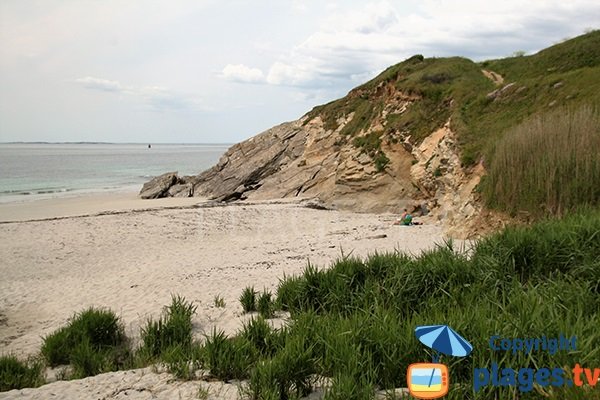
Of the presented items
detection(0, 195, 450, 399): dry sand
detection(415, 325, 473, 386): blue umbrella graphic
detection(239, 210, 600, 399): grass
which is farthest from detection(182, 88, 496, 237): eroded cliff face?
detection(415, 325, 473, 386): blue umbrella graphic

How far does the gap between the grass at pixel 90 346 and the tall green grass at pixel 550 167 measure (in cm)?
862

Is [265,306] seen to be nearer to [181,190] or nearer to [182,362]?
[182,362]

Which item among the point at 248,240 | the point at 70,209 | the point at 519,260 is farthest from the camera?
the point at 70,209

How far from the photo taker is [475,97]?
2191 centimetres

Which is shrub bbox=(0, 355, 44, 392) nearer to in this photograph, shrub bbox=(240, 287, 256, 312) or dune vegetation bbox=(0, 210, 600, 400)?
dune vegetation bbox=(0, 210, 600, 400)

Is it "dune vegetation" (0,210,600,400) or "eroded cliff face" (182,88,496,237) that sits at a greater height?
"eroded cliff face" (182,88,496,237)

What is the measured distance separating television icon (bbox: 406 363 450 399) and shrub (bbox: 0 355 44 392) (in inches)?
188

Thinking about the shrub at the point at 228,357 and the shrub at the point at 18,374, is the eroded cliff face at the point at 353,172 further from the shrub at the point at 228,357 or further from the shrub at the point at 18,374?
the shrub at the point at 18,374

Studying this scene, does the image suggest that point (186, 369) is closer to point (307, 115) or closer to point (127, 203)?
point (127, 203)

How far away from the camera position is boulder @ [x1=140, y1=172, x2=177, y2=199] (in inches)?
1357

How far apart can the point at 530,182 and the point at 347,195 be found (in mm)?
13285

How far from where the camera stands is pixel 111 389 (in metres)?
4.88

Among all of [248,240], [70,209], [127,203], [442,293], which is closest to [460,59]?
[248,240]

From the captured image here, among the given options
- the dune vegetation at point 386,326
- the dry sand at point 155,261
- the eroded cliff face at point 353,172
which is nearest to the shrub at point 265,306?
the dune vegetation at point 386,326
